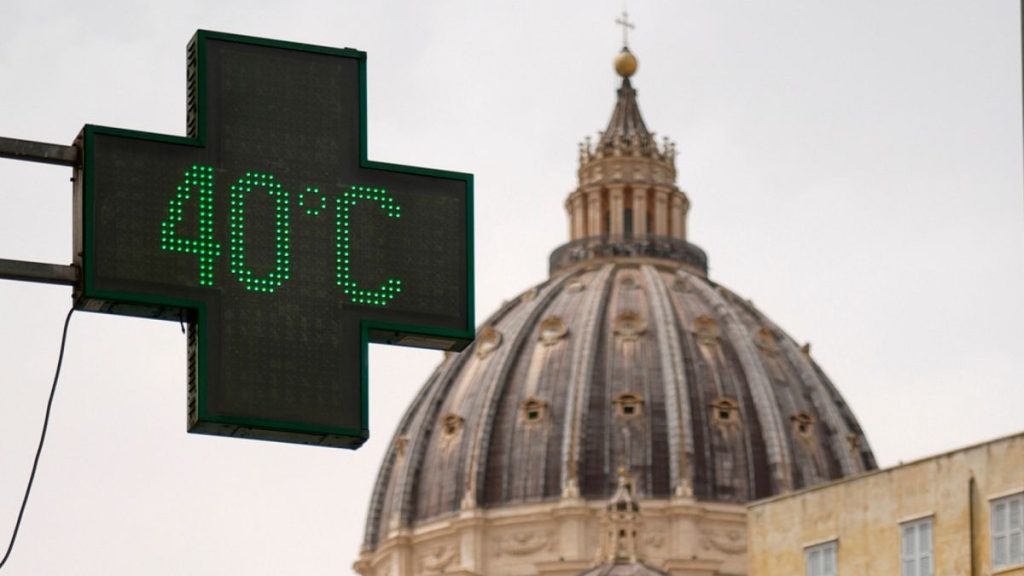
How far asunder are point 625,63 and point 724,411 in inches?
1114

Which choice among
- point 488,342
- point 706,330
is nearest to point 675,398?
point 706,330

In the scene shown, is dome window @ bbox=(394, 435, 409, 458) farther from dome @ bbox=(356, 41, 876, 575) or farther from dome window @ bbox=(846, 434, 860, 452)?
dome window @ bbox=(846, 434, 860, 452)

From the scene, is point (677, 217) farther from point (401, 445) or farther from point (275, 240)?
point (275, 240)

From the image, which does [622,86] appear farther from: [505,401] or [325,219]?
[325,219]

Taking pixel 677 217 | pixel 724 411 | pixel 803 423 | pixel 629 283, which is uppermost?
pixel 677 217

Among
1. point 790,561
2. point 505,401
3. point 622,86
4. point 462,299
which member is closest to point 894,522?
point 790,561

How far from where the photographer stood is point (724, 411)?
150750 mm

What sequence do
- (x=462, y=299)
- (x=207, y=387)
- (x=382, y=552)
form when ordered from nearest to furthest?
(x=207, y=387)
(x=462, y=299)
(x=382, y=552)

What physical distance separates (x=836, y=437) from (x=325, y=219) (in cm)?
14458

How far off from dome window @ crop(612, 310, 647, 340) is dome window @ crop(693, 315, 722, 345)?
2746 millimetres

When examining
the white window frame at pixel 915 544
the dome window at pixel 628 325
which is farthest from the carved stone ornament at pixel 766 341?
the white window frame at pixel 915 544

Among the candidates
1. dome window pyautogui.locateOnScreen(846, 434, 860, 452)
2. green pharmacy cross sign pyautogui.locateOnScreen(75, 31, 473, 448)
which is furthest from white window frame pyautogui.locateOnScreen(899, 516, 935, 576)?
dome window pyautogui.locateOnScreen(846, 434, 860, 452)

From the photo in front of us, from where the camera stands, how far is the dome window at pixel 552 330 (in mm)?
155750

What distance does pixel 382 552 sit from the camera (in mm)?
153250
